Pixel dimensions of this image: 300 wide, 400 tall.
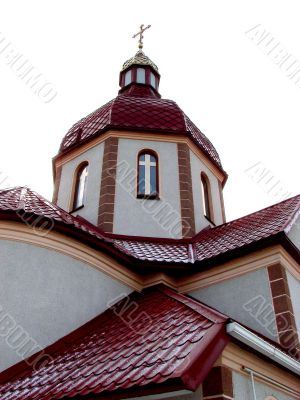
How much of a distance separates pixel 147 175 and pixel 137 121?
1.56 m

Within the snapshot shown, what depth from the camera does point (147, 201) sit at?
988 centimetres

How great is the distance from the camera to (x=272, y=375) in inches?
212

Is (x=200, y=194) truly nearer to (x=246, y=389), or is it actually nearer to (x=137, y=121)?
(x=137, y=121)

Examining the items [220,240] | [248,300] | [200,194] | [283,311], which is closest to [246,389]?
[283,311]

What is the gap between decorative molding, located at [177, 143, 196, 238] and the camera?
9578 millimetres

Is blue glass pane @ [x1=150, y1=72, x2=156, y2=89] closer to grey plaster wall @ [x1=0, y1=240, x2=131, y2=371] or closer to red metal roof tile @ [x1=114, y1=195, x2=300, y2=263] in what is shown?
red metal roof tile @ [x1=114, y1=195, x2=300, y2=263]

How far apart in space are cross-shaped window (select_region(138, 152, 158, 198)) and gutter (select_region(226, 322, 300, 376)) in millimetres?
5225

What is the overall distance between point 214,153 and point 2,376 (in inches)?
320

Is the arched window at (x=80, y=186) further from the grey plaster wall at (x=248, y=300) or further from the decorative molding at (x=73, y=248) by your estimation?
the grey plaster wall at (x=248, y=300)

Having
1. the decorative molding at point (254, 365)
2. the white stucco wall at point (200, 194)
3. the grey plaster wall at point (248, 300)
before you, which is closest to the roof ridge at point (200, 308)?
the decorative molding at point (254, 365)

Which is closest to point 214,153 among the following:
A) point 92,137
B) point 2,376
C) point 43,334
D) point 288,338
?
point 92,137

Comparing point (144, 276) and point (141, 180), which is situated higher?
point (141, 180)

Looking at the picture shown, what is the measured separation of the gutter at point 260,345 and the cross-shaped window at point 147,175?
206 inches

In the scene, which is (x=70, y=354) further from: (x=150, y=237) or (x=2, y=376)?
(x=150, y=237)
